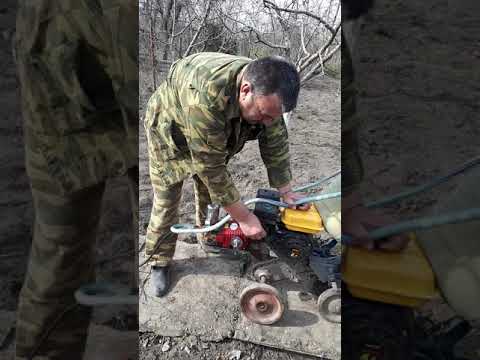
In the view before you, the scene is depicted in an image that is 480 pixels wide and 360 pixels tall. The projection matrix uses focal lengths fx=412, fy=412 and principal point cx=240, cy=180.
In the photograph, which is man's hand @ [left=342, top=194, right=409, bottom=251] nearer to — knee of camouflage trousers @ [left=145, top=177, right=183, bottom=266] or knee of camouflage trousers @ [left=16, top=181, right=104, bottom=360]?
knee of camouflage trousers @ [left=145, top=177, right=183, bottom=266]

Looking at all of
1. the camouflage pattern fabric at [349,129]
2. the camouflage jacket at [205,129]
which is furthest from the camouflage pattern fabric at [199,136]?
the camouflage pattern fabric at [349,129]

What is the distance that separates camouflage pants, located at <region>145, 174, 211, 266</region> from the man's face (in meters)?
0.20

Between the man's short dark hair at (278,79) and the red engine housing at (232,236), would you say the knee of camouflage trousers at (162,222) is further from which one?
the man's short dark hair at (278,79)

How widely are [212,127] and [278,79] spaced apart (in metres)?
0.15

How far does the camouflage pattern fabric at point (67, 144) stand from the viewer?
2.37 feet

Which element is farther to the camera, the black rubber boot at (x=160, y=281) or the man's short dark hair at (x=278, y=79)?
the black rubber boot at (x=160, y=281)

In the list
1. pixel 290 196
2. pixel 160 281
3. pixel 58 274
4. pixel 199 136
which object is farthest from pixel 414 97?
pixel 58 274

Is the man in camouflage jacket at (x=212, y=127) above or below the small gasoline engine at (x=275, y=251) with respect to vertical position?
above

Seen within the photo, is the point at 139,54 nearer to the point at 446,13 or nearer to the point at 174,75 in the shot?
the point at 174,75

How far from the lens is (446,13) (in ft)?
3.40

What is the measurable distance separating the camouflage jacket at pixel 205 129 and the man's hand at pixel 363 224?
15 centimetres

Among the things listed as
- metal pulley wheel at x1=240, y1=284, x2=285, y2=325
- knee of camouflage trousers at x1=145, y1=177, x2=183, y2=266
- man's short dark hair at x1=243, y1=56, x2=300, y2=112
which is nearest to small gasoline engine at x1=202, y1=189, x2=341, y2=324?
metal pulley wheel at x1=240, y1=284, x2=285, y2=325

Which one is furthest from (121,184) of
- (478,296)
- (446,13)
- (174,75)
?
(446,13)

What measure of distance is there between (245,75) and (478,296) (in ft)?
1.76
